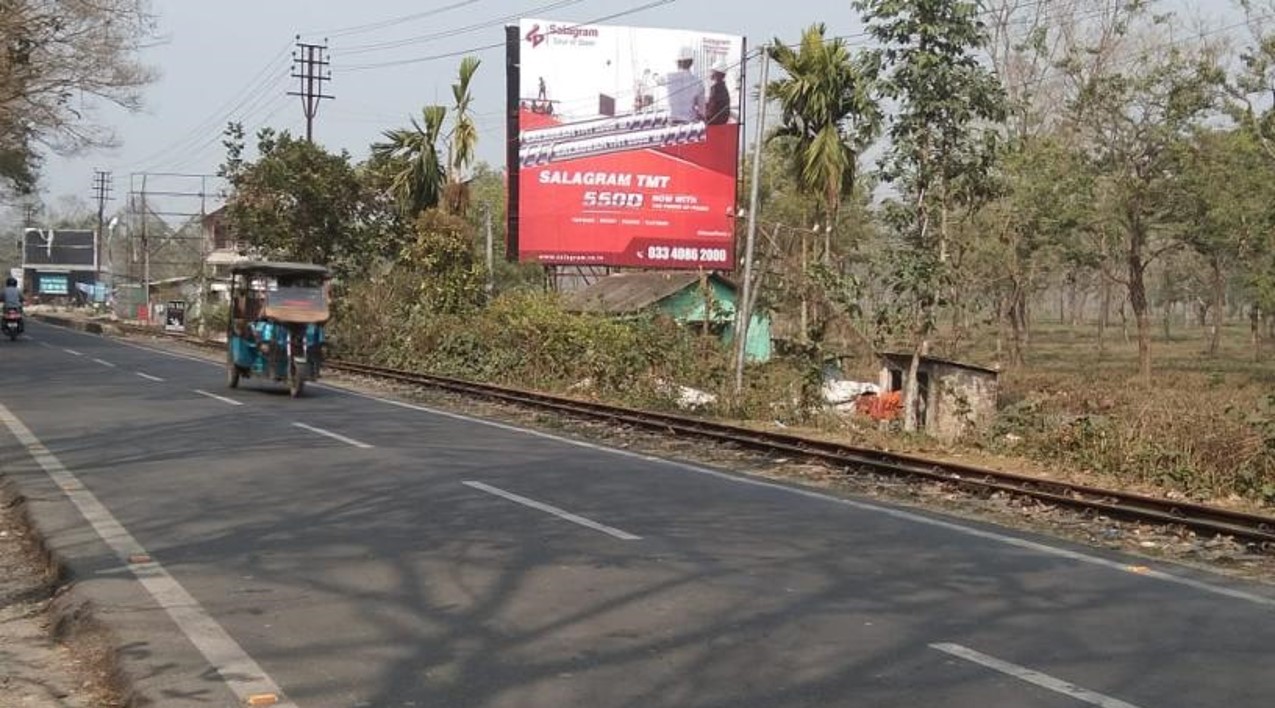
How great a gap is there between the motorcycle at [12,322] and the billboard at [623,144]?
55.0ft

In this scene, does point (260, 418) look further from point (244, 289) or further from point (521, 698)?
point (521, 698)

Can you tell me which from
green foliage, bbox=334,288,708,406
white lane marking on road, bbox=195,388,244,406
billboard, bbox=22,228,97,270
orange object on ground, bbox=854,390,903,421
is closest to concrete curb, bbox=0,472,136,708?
white lane marking on road, bbox=195,388,244,406

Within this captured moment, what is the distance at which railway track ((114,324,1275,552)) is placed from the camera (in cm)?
1048

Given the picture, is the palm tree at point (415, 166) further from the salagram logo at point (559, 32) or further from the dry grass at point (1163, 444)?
the dry grass at point (1163, 444)

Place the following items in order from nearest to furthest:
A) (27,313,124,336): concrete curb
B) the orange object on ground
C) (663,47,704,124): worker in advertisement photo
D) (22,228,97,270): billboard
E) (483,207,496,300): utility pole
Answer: the orange object on ground < (663,47,704,124): worker in advertisement photo < (483,207,496,300): utility pole < (27,313,124,336): concrete curb < (22,228,97,270): billboard

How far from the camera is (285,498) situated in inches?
421

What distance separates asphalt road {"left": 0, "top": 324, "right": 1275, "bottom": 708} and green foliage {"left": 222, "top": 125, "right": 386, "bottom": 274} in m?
25.7

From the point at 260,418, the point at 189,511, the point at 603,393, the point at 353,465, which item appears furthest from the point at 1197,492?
the point at 603,393

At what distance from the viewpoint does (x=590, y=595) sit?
24.1 feet

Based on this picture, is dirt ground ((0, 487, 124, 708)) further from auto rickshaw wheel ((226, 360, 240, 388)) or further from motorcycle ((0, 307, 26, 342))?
motorcycle ((0, 307, 26, 342))

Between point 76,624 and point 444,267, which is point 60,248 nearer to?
point 444,267

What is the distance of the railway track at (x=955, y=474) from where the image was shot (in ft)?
34.4

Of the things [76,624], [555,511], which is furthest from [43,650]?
[555,511]

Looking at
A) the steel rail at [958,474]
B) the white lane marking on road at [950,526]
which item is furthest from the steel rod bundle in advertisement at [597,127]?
the white lane marking on road at [950,526]
